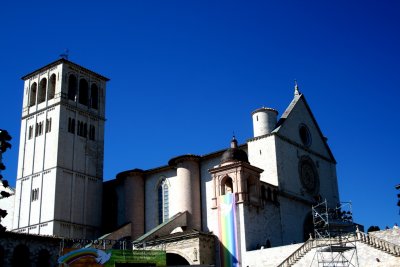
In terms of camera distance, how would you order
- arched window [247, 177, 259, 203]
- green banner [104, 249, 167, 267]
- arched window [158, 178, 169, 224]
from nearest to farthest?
1. green banner [104, 249, 167, 267]
2. arched window [247, 177, 259, 203]
3. arched window [158, 178, 169, 224]

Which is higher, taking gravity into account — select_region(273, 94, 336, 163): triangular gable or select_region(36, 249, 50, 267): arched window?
select_region(273, 94, 336, 163): triangular gable

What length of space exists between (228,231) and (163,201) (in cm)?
977

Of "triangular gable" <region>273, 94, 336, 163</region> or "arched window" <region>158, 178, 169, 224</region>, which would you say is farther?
"arched window" <region>158, 178, 169, 224</region>

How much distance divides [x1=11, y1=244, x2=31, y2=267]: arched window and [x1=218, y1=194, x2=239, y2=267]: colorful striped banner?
12.6m

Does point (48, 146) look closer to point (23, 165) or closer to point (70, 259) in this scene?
point (23, 165)

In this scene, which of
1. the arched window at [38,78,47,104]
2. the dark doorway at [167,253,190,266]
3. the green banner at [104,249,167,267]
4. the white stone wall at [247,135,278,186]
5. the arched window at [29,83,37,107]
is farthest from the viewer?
the arched window at [29,83,37,107]

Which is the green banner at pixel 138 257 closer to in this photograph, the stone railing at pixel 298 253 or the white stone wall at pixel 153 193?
the stone railing at pixel 298 253

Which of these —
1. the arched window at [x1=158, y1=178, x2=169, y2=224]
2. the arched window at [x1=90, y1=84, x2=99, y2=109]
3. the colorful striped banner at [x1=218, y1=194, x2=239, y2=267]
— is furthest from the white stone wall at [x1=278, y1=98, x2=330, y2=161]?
the arched window at [x1=90, y1=84, x2=99, y2=109]

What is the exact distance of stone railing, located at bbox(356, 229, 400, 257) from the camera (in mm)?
29050

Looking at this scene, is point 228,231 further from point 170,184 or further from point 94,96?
point 94,96

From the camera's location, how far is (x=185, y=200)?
42281mm

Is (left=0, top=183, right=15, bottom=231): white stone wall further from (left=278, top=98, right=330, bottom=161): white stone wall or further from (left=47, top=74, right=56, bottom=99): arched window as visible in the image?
(left=278, top=98, right=330, bottom=161): white stone wall

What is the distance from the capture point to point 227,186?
39.1 metres

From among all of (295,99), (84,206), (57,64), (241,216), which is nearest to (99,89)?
(57,64)
